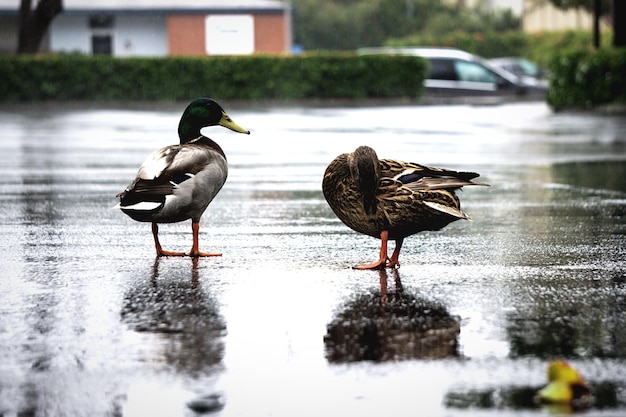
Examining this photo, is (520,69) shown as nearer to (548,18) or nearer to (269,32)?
(269,32)

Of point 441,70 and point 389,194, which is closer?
point 389,194

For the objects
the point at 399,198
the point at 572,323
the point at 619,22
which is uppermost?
the point at 619,22

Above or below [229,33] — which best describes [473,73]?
below

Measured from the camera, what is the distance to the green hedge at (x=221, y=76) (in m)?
37.2

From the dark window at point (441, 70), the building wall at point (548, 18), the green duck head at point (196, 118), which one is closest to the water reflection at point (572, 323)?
the green duck head at point (196, 118)

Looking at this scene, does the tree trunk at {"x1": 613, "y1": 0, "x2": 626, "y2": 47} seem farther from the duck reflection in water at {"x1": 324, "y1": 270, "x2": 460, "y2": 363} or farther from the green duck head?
the duck reflection in water at {"x1": 324, "y1": 270, "x2": 460, "y2": 363}

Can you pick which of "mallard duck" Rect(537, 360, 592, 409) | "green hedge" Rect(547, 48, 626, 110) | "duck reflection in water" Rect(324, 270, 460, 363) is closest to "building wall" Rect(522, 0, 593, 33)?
"green hedge" Rect(547, 48, 626, 110)

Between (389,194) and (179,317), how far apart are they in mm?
1686

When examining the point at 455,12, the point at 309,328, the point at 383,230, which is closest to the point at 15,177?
the point at 383,230

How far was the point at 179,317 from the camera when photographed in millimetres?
6363

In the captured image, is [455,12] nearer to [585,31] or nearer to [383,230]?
[585,31]

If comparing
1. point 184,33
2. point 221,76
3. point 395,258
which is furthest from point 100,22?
point 395,258

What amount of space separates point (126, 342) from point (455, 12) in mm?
72898

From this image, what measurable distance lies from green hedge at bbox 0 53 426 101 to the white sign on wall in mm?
16695
